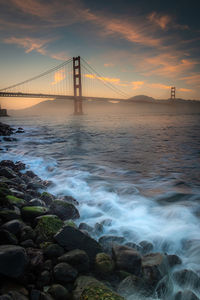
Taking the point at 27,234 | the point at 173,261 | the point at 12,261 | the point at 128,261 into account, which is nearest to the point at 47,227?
the point at 27,234

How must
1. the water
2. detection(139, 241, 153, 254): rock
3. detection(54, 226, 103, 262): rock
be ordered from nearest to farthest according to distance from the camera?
detection(54, 226, 103, 262): rock < detection(139, 241, 153, 254): rock < the water

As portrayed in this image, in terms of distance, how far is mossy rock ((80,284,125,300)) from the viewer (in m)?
1.61

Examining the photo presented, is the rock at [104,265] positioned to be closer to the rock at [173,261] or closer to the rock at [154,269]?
the rock at [154,269]

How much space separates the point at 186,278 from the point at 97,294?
3.69 ft

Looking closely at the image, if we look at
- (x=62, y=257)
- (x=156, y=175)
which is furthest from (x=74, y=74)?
(x=62, y=257)

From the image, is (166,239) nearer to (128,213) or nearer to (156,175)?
(128,213)

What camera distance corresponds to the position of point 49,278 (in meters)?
1.83

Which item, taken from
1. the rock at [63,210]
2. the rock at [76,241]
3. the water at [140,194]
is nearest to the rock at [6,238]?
the rock at [76,241]

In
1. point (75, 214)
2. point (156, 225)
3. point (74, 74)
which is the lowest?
point (156, 225)

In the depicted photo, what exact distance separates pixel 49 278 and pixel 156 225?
86.7 inches

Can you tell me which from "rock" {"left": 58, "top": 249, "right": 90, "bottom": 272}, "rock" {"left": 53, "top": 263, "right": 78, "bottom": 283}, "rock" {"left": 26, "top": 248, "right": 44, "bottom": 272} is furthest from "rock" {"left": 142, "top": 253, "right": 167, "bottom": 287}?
"rock" {"left": 26, "top": 248, "right": 44, "bottom": 272}

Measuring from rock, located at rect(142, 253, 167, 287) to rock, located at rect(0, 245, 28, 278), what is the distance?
3.90ft

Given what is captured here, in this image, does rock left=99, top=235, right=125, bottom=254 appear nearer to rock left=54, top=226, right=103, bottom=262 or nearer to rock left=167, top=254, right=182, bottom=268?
rock left=54, top=226, right=103, bottom=262

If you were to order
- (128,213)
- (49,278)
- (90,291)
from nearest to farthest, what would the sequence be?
(90,291), (49,278), (128,213)
